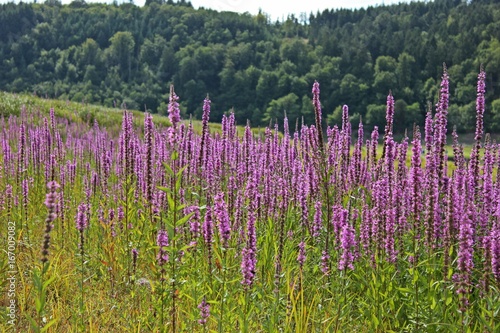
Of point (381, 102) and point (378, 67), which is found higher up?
point (378, 67)

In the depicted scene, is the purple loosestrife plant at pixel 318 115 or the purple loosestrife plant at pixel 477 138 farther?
the purple loosestrife plant at pixel 477 138

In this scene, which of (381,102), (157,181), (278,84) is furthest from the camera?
(278,84)

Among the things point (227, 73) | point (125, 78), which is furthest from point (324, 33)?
point (125, 78)

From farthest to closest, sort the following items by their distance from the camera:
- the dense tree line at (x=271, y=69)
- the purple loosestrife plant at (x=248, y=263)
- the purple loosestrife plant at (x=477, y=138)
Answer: the dense tree line at (x=271, y=69) → the purple loosestrife plant at (x=477, y=138) → the purple loosestrife plant at (x=248, y=263)

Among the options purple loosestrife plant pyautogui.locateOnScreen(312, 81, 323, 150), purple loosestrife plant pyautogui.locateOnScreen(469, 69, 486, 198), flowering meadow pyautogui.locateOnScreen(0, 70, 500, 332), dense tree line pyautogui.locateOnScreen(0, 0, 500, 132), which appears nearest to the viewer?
flowering meadow pyautogui.locateOnScreen(0, 70, 500, 332)

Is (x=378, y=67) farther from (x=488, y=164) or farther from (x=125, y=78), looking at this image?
(x=488, y=164)

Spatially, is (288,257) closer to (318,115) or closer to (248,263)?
(318,115)

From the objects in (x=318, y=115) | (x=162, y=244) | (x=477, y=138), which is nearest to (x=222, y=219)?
(x=162, y=244)

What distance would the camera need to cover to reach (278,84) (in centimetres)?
17450

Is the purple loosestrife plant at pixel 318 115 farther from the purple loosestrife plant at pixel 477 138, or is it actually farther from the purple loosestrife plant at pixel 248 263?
the purple loosestrife plant at pixel 477 138

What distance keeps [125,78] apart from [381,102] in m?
98.5

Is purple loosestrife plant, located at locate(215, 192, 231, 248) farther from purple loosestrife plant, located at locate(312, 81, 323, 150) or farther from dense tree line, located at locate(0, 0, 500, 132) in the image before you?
dense tree line, located at locate(0, 0, 500, 132)

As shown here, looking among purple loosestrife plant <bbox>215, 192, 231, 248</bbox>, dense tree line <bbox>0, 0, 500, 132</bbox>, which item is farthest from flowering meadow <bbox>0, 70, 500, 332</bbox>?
dense tree line <bbox>0, 0, 500, 132</bbox>

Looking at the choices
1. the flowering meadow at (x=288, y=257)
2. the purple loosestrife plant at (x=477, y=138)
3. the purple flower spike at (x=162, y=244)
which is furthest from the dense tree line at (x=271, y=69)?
the purple flower spike at (x=162, y=244)
